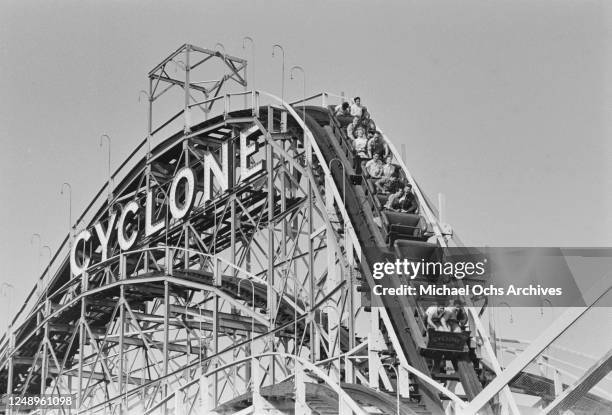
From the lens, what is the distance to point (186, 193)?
26.7 m

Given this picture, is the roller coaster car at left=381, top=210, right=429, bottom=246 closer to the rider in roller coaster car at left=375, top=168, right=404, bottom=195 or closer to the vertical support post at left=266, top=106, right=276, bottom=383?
the rider in roller coaster car at left=375, top=168, right=404, bottom=195

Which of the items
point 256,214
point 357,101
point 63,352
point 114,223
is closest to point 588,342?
point 357,101

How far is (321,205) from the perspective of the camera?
72.8 feet

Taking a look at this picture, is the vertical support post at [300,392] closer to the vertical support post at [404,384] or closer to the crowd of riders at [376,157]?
the vertical support post at [404,384]

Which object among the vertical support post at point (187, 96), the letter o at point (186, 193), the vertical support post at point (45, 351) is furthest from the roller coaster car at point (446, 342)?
the vertical support post at point (45, 351)

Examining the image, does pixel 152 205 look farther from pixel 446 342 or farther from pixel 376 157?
pixel 446 342

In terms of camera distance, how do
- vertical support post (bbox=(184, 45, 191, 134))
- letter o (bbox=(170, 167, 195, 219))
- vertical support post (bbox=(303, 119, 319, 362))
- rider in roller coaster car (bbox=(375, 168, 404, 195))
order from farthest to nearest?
vertical support post (bbox=(184, 45, 191, 134)) → letter o (bbox=(170, 167, 195, 219)) → rider in roller coaster car (bbox=(375, 168, 404, 195)) → vertical support post (bbox=(303, 119, 319, 362))

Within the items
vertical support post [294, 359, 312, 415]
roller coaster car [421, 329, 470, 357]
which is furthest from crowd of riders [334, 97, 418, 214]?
vertical support post [294, 359, 312, 415]

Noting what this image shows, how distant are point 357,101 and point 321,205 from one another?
2.80 metres

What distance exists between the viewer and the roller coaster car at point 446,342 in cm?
1842

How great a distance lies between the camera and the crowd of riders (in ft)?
71.3

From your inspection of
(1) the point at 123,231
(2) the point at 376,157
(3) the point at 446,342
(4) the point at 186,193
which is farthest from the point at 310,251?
(1) the point at 123,231

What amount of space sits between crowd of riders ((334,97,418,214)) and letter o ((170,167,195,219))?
3.82 metres

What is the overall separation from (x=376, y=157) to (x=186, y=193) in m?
5.58
